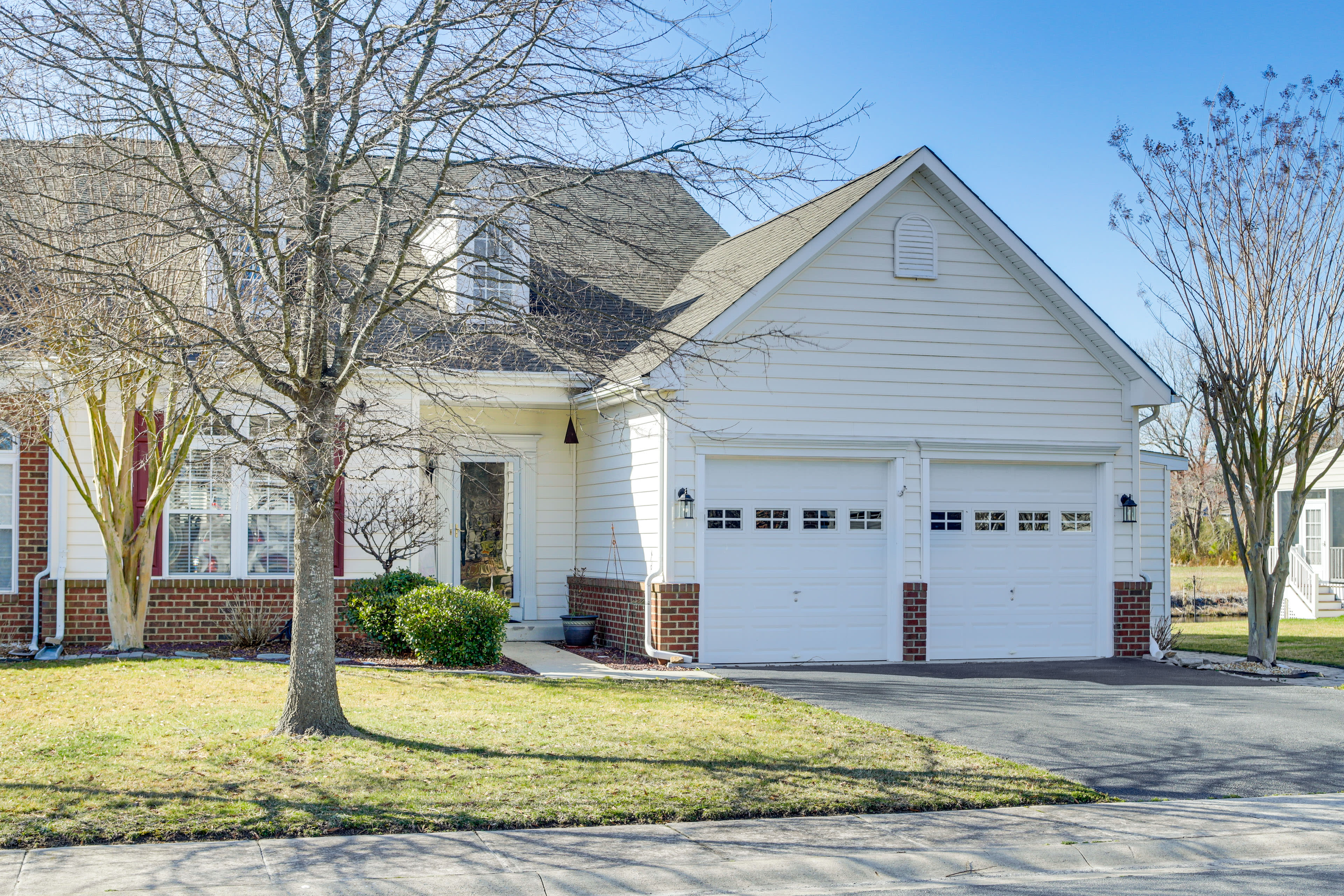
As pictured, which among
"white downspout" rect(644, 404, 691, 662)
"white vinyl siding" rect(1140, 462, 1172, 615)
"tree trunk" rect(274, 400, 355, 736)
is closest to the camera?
"tree trunk" rect(274, 400, 355, 736)

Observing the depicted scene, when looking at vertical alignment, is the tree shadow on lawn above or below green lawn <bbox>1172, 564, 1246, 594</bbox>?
above

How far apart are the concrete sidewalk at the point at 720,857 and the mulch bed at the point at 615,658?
22.1ft

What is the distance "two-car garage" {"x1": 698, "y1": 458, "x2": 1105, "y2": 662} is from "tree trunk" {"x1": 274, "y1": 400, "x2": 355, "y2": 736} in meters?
6.00

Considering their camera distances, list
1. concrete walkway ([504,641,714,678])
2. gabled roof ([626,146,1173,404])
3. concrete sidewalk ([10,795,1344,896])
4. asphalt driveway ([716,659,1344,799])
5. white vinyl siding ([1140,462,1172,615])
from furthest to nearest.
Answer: white vinyl siding ([1140,462,1172,615]) → gabled roof ([626,146,1173,404]) → concrete walkway ([504,641,714,678]) → asphalt driveway ([716,659,1344,799]) → concrete sidewalk ([10,795,1344,896])

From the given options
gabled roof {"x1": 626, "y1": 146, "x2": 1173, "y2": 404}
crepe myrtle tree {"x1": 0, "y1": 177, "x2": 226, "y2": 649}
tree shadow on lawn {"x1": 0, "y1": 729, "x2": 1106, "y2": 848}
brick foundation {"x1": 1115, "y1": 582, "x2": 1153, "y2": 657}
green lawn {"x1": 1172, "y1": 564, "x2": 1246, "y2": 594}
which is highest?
gabled roof {"x1": 626, "y1": 146, "x2": 1173, "y2": 404}

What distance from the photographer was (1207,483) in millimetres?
44625

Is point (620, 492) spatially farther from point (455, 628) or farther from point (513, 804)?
point (513, 804)

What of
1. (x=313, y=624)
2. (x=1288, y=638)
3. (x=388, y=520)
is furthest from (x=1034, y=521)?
(x=313, y=624)

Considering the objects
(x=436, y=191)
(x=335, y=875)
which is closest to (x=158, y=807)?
(x=335, y=875)

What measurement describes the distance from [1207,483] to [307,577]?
139ft

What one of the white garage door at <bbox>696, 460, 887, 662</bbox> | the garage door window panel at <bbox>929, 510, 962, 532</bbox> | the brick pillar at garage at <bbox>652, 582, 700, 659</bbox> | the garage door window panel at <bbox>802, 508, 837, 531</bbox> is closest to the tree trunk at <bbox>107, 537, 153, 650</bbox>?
the brick pillar at garage at <bbox>652, 582, 700, 659</bbox>

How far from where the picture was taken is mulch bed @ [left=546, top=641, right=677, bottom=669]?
13727 millimetres

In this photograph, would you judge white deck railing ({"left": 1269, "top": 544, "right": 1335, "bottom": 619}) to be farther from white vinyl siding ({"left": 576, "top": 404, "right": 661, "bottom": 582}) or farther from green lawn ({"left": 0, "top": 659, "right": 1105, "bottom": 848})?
green lawn ({"left": 0, "top": 659, "right": 1105, "bottom": 848})

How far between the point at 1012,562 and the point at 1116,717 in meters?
4.74
